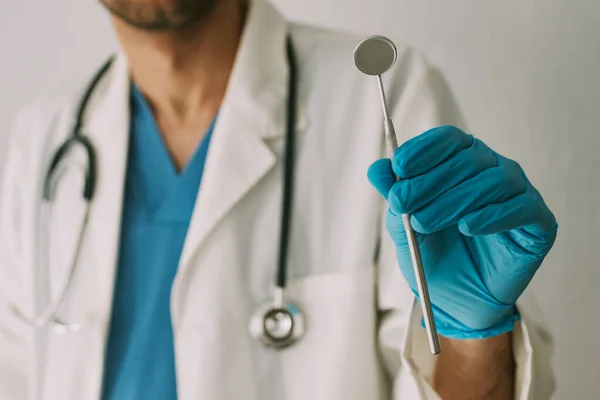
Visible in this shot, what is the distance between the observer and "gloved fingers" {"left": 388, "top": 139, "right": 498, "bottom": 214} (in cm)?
43

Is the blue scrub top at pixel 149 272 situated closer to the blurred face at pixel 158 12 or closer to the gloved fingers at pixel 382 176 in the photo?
the blurred face at pixel 158 12

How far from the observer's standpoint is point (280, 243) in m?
0.68

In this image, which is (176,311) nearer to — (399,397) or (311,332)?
(311,332)

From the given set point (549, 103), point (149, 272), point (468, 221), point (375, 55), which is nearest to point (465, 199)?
point (468, 221)

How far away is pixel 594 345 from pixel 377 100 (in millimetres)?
372

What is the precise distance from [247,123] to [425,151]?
33cm

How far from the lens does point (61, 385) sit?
2.40 feet

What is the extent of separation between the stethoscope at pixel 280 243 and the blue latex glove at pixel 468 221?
7.6 inches

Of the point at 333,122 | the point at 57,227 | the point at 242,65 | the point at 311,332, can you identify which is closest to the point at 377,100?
the point at 333,122

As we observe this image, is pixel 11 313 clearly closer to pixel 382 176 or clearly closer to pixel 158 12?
pixel 158 12

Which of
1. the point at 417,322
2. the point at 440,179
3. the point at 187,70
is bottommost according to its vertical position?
the point at 417,322

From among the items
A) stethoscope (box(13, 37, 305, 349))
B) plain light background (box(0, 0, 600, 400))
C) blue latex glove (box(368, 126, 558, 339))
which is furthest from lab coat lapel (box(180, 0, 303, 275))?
blue latex glove (box(368, 126, 558, 339))

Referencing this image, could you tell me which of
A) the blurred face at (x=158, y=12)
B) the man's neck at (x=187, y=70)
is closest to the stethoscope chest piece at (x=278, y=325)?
the man's neck at (x=187, y=70)

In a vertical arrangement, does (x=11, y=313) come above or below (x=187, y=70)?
below
